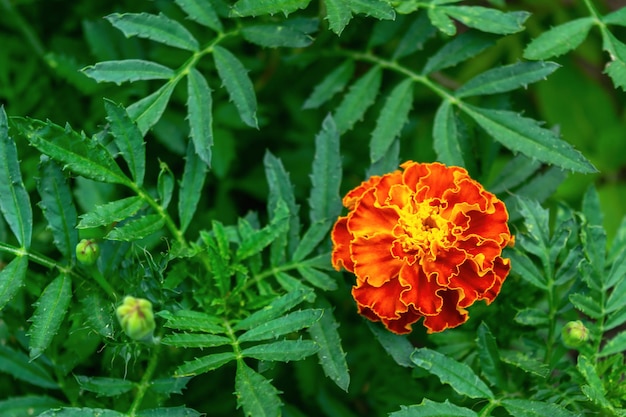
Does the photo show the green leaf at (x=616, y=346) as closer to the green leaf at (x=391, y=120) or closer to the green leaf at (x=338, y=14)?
the green leaf at (x=391, y=120)

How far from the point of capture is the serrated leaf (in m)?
1.46

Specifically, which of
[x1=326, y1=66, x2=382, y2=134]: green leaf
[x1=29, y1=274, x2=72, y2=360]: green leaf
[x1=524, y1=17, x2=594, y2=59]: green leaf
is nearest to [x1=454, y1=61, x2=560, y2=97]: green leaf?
[x1=524, y1=17, x2=594, y2=59]: green leaf

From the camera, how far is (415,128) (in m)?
2.20

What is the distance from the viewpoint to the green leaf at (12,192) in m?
1.33

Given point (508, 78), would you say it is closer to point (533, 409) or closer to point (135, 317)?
point (533, 409)

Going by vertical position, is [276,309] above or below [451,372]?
above

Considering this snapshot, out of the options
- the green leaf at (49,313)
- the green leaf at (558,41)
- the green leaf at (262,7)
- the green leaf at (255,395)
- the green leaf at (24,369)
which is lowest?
the green leaf at (24,369)

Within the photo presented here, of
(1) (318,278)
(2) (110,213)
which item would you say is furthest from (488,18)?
(2) (110,213)

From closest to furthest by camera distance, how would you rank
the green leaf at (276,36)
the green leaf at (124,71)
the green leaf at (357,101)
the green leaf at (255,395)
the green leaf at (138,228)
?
1. the green leaf at (255,395)
2. the green leaf at (138,228)
3. the green leaf at (124,71)
4. the green leaf at (276,36)
5. the green leaf at (357,101)

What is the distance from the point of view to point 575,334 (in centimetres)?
126

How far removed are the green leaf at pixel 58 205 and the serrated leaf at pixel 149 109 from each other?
179 millimetres

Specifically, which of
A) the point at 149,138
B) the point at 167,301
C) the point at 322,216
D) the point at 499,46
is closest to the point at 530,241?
the point at 322,216

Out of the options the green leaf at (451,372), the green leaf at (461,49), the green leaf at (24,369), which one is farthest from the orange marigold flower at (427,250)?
the green leaf at (24,369)

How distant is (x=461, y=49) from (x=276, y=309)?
2.31 ft
